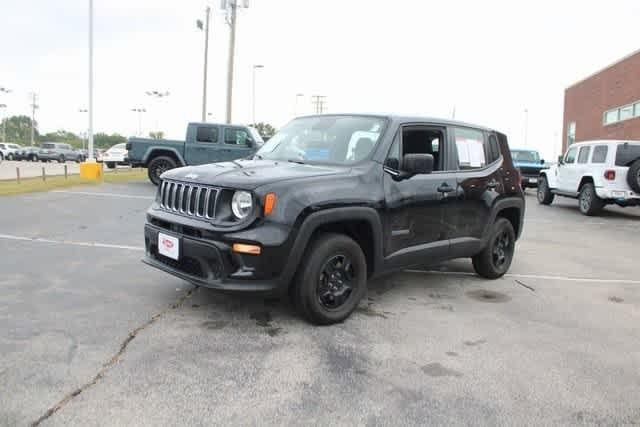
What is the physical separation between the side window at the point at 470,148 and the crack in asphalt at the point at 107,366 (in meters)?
3.00

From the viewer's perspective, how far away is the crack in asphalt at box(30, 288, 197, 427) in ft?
9.13

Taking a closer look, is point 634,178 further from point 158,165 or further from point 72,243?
point 158,165

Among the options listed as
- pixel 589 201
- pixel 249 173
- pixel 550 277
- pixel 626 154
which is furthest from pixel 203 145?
pixel 249 173

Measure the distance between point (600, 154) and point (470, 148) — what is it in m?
9.53

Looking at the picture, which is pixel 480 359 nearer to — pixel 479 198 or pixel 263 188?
pixel 263 188

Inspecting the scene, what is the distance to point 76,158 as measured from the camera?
45.7 m

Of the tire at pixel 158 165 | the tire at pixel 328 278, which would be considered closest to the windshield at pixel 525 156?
the tire at pixel 158 165

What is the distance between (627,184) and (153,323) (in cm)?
1204

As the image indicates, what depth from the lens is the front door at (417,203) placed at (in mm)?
4625

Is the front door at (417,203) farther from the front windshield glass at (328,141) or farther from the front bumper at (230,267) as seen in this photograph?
the front bumper at (230,267)

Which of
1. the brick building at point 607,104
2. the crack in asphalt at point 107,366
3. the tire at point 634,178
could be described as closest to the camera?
the crack in asphalt at point 107,366

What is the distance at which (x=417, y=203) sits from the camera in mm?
4820

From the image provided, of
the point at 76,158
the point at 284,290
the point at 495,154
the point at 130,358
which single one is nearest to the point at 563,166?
the point at 495,154

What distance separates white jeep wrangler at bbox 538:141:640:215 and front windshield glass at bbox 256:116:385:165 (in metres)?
9.86
